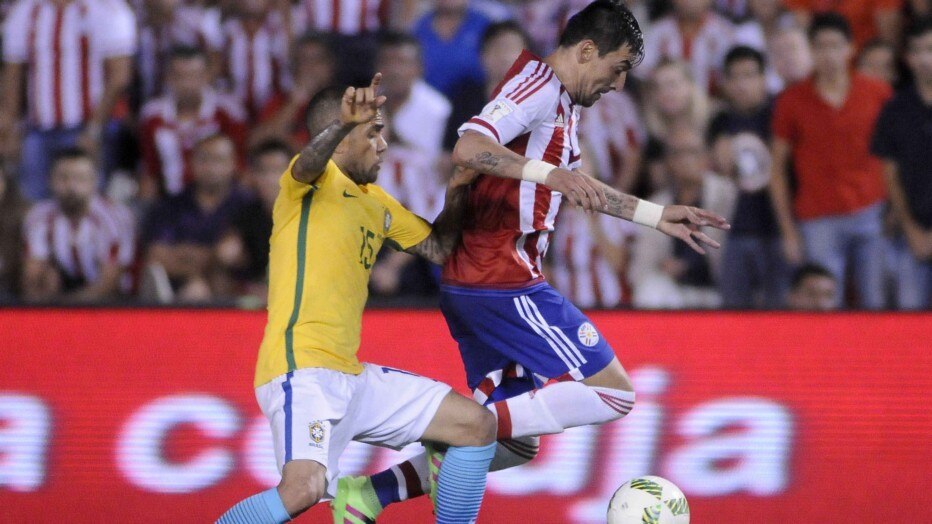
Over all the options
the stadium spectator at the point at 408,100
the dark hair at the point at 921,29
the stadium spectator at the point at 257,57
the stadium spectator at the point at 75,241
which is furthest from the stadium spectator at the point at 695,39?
the stadium spectator at the point at 75,241

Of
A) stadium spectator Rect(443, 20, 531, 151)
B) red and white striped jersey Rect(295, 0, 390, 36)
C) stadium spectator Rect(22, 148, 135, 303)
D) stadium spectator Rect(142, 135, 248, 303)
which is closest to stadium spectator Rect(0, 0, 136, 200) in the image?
stadium spectator Rect(22, 148, 135, 303)

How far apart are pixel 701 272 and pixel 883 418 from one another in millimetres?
1918

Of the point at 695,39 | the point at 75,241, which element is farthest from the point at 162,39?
the point at 695,39

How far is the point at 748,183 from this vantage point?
25.8ft

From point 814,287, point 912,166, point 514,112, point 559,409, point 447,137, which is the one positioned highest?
point 514,112

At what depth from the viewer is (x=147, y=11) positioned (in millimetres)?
9008

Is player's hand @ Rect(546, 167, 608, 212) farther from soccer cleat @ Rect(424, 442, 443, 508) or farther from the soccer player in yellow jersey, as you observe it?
soccer cleat @ Rect(424, 442, 443, 508)

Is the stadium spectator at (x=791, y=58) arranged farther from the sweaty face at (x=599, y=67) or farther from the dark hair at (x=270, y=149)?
the sweaty face at (x=599, y=67)

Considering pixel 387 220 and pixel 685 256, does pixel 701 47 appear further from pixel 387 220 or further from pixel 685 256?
pixel 387 220

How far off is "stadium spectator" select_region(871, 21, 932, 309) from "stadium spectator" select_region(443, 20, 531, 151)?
7.03 ft

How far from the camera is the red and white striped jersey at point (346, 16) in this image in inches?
345

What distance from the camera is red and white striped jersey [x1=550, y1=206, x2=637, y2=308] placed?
25.8 feet

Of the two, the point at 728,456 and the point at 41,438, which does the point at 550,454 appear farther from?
the point at 41,438

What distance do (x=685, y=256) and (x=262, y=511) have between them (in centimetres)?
386
